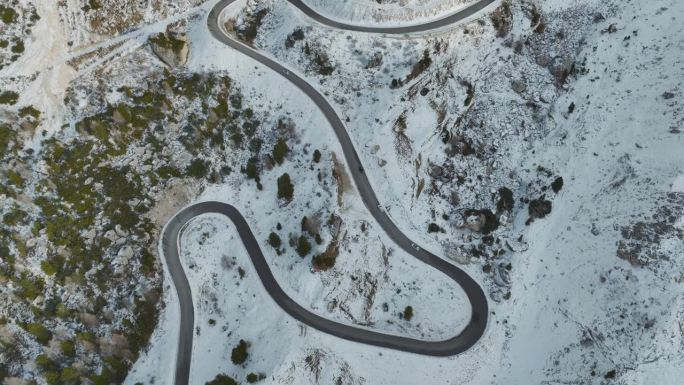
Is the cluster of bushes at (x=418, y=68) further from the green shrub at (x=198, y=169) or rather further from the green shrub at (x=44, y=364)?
the green shrub at (x=44, y=364)

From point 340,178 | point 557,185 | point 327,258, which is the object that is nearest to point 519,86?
point 557,185

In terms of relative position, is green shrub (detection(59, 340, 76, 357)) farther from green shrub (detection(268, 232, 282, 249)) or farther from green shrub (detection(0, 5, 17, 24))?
green shrub (detection(0, 5, 17, 24))

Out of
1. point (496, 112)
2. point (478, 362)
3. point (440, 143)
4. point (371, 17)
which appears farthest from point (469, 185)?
point (371, 17)

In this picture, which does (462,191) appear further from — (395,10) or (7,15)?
(7,15)

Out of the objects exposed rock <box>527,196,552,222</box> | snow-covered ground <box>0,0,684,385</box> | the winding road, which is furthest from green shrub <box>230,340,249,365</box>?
exposed rock <box>527,196,552,222</box>

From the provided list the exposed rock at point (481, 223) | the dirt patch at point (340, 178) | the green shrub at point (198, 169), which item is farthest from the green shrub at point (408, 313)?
the green shrub at point (198, 169)
